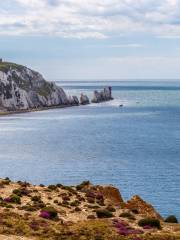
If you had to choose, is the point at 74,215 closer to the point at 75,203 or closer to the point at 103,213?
the point at 103,213

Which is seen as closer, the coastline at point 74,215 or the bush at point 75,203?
the coastline at point 74,215

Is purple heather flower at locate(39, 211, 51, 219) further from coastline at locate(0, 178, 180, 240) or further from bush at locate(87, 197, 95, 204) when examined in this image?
bush at locate(87, 197, 95, 204)

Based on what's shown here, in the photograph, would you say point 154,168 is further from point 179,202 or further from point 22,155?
point 22,155

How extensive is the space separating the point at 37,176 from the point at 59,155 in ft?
121

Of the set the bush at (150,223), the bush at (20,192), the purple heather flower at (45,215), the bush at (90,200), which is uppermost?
the bush at (20,192)

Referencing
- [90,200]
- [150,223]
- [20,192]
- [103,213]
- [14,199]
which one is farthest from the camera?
[20,192]

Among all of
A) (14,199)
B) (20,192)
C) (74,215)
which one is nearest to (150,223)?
(74,215)

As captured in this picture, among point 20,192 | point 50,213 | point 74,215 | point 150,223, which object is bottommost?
point 150,223

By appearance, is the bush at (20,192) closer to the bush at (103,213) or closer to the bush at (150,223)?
the bush at (103,213)

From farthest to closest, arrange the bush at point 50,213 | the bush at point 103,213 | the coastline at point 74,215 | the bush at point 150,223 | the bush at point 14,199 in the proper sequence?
1. the bush at point 14,199
2. the bush at point 103,213
3. the bush at point 50,213
4. the bush at point 150,223
5. the coastline at point 74,215

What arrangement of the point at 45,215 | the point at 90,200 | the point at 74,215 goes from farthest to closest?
1. the point at 90,200
2. the point at 74,215
3. the point at 45,215

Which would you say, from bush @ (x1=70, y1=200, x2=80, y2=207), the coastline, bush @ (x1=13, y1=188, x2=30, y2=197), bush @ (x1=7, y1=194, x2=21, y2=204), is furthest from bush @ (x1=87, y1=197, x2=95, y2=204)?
bush @ (x1=7, y1=194, x2=21, y2=204)

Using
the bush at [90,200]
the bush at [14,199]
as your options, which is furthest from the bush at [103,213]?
the bush at [14,199]

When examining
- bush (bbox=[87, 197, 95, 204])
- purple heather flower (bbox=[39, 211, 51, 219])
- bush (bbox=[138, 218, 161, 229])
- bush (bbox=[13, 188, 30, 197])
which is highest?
bush (bbox=[13, 188, 30, 197])
